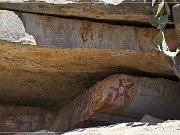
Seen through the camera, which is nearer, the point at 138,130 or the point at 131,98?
the point at 138,130

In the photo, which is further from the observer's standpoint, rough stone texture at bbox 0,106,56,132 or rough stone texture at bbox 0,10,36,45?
rough stone texture at bbox 0,106,56,132

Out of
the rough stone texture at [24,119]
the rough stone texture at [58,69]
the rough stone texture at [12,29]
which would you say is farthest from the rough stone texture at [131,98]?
the rough stone texture at [12,29]

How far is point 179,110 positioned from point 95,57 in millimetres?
838

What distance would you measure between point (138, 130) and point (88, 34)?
2.68 feet

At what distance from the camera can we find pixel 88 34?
3.61 m

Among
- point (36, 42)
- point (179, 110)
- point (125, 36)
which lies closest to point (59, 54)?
point (36, 42)

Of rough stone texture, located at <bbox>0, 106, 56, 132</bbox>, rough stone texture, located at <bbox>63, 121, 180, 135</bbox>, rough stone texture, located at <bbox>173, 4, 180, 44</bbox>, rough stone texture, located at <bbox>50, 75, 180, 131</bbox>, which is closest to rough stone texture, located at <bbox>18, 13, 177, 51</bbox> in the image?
rough stone texture, located at <bbox>173, 4, 180, 44</bbox>

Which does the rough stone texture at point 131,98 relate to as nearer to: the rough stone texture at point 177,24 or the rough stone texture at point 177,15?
the rough stone texture at point 177,24

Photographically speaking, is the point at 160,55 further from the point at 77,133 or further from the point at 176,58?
the point at 77,133

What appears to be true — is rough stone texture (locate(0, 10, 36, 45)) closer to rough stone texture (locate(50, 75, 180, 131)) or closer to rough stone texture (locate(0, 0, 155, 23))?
rough stone texture (locate(0, 0, 155, 23))

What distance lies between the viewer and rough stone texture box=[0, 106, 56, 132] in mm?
4410

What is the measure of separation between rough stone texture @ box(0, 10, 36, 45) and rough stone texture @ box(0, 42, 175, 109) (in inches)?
2.5

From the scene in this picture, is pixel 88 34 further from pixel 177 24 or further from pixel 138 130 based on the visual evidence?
pixel 138 130

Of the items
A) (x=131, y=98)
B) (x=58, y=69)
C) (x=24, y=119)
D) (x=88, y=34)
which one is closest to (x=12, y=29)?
(x=88, y=34)
